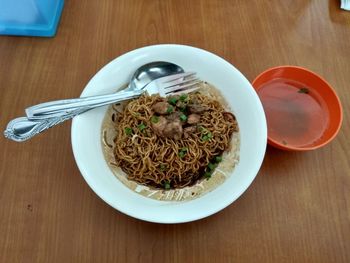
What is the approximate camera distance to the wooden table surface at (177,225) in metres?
0.86

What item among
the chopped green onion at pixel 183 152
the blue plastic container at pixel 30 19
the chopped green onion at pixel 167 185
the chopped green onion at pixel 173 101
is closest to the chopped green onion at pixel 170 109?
the chopped green onion at pixel 173 101

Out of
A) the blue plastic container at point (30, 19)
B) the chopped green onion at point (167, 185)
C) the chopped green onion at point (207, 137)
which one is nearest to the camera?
the chopped green onion at point (167, 185)

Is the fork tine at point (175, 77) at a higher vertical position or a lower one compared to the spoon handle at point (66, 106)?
lower

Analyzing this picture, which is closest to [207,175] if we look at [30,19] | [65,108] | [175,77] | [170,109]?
→ [170,109]

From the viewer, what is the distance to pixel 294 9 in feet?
4.33

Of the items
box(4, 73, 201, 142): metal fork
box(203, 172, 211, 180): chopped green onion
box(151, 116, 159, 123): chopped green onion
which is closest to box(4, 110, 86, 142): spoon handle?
box(4, 73, 201, 142): metal fork

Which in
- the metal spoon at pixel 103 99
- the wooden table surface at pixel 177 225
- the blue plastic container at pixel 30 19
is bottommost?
the wooden table surface at pixel 177 225

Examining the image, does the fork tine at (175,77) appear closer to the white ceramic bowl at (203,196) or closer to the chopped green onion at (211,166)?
the white ceramic bowl at (203,196)

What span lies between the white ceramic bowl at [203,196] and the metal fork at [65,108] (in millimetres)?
34

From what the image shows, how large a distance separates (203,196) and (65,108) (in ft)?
1.52

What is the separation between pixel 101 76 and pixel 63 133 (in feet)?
0.82

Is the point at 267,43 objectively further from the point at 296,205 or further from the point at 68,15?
the point at 68,15

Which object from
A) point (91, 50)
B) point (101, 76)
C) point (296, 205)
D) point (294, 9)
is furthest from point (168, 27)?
point (296, 205)

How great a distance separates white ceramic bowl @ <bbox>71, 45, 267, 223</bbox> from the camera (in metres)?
0.77
